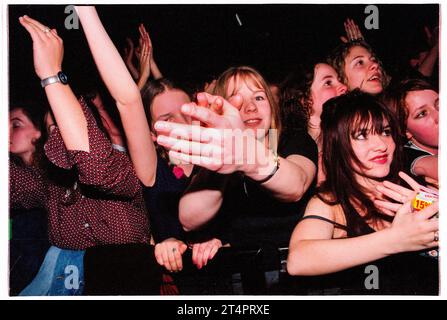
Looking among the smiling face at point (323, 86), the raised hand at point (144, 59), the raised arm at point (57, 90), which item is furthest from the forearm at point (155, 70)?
the smiling face at point (323, 86)

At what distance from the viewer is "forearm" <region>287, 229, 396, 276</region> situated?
1563 mm

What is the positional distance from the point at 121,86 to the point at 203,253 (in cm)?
68

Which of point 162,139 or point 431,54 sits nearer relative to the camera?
point 162,139

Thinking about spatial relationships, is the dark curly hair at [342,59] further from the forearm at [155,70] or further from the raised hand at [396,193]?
the forearm at [155,70]

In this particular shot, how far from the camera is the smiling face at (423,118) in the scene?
71.2 inches

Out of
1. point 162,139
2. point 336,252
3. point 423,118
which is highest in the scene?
point 423,118

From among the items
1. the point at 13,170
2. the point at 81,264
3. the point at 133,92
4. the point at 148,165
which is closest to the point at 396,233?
the point at 148,165

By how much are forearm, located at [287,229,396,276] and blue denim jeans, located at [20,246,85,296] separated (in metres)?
0.84

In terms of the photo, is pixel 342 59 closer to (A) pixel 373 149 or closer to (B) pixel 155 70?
(A) pixel 373 149

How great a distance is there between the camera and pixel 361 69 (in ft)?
6.25

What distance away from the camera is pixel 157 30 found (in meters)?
1.85

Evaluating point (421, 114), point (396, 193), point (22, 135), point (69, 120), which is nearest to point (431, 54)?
point (421, 114)

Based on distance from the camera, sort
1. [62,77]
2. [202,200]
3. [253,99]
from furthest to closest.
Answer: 1. [253,99]
2. [62,77]
3. [202,200]

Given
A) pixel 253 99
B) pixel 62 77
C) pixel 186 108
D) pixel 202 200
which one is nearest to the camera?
pixel 186 108
